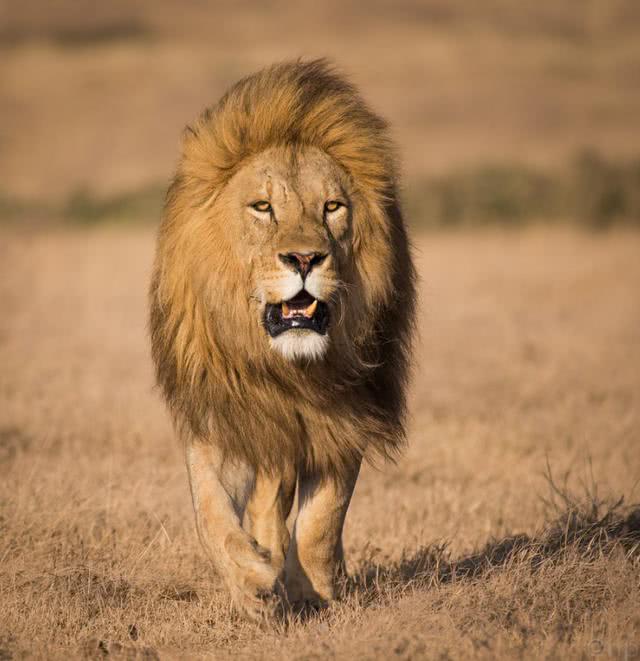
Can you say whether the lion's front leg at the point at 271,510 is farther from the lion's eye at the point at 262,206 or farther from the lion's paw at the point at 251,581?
the lion's eye at the point at 262,206

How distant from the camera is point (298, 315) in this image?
3.49 m

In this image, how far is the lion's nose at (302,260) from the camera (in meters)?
3.44

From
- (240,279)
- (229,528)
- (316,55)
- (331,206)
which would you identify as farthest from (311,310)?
(316,55)

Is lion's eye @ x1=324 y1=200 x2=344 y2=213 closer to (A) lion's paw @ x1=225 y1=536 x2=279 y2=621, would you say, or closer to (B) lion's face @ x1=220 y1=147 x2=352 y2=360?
(B) lion's face @ x1=220 y1=147 x2=352 y2=360

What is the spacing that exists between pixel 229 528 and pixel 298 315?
659 millimetres

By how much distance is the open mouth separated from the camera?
11.4 ft

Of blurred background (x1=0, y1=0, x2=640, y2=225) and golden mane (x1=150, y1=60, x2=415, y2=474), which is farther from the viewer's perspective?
blurred background (x1=0, y1=0, x2=640, y2=225)

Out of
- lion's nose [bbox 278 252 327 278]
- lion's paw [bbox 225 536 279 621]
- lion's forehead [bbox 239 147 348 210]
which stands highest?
lion's forehead [bbox 239 147 348 210]

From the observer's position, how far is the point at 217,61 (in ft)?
134

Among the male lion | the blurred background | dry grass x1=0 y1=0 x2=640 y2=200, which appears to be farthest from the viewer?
dry grass x1=0 y1=0 x2=640 y2=200

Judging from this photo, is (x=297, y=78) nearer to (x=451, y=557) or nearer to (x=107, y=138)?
(x=451, y=557)

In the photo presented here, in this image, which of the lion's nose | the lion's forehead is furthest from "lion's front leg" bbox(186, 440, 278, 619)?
the lion's forehead

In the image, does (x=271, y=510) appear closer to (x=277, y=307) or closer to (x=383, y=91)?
(x=277, y=307)

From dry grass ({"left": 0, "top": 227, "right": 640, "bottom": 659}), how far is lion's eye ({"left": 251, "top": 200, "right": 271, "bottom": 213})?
48.4 inches
